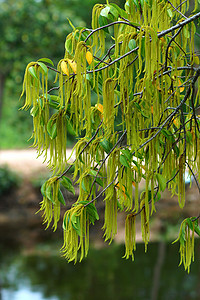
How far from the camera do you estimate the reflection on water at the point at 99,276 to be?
3.75 meters

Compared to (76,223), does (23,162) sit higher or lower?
higher

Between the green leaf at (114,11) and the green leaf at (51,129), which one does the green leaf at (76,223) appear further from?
the green leaf at (114,11)

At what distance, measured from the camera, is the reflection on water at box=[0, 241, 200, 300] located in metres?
3.75

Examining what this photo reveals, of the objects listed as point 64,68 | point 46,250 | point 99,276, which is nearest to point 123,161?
point 64,68

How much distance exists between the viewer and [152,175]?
0.79 meters

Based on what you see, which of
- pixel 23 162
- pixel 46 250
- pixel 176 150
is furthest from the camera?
pixel 23 162

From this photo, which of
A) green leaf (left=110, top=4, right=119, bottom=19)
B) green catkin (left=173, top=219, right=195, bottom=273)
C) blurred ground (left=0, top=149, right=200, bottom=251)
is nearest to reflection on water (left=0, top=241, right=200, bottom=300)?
blurred ground (left=0, top=149, right=200, bottom=251)

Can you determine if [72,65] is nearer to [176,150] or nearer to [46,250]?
[176,150]

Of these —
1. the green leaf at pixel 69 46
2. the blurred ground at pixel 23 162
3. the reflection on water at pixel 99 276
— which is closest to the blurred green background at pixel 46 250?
the reflection on water at pixel 99 276

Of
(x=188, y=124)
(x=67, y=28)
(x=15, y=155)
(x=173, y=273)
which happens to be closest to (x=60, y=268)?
(x=173, y=273)

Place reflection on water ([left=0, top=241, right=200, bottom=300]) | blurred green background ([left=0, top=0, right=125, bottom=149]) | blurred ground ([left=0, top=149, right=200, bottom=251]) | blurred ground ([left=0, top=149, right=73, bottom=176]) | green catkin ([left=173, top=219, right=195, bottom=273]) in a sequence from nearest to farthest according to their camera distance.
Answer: green catkin ([left=173, top=219, right=195, bottom=273]), reflection on water ([left=0, top=241, right=200, bottom=300]), blurred green background ([left=0, top=0, right=125, bottom=149]), blurred ground ([left=0, top=149, right=200, bottom=251]), blurred ground ([left=0, top=149, right=73, bottom=176])

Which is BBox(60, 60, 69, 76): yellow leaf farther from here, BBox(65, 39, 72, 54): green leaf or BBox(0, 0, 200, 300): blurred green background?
BBox(0, 0, 200, 300): blurred green background

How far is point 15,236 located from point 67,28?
1836 millimetres

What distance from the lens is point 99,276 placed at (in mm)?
4043
